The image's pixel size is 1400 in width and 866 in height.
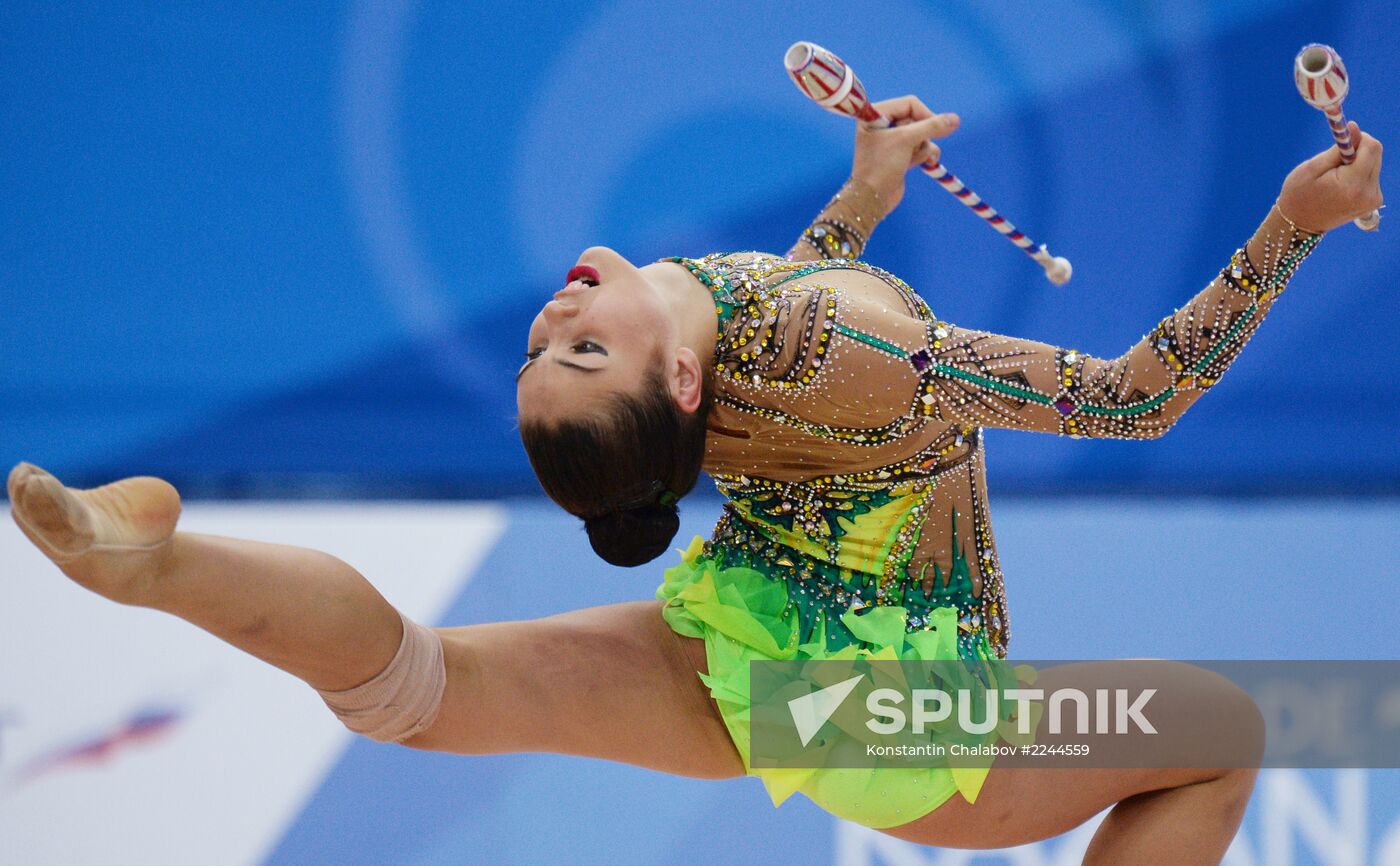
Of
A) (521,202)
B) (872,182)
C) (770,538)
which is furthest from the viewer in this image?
(521,202)

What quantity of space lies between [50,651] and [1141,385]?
2205 mm

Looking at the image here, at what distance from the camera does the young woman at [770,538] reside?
5.78ft

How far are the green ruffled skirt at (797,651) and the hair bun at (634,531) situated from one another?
0.17m

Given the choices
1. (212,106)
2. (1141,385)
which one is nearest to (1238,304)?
(1141,385)

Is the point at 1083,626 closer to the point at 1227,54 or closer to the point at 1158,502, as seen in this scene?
the point at 1158,502

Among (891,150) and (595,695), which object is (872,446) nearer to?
(595,695)

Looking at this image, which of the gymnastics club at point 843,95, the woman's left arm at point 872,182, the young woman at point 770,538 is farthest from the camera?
the woman's left arm at point 872,182

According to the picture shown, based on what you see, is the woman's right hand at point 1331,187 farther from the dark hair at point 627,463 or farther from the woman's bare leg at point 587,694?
the woman's bare leg at point 587,694

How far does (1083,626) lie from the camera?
3.06 metres

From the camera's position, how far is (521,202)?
390cm

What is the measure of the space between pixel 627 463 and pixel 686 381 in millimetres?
128

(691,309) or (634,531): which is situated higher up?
(691,309)

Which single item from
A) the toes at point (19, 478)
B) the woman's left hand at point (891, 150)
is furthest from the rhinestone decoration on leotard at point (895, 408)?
the toes at point (19, 478)

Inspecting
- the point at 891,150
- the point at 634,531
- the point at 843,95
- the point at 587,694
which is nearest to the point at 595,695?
the point at 587,694
